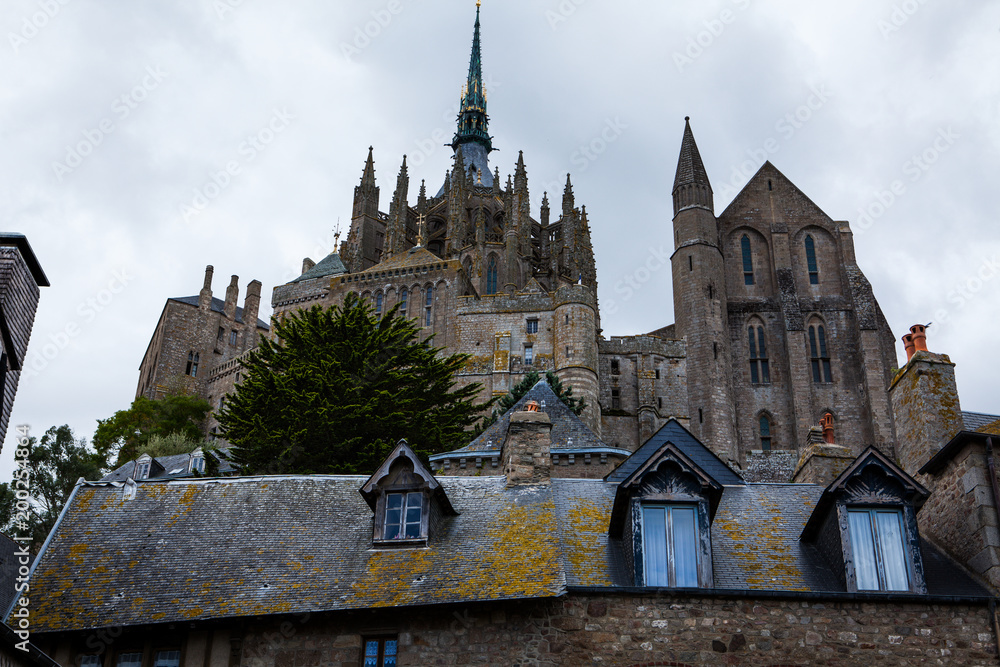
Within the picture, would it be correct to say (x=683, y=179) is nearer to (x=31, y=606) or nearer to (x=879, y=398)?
(x=879, y=398)

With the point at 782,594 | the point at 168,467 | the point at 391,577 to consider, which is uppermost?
the point at 168,467

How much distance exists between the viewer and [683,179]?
57.6 metres

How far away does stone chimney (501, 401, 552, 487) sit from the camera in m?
15.8

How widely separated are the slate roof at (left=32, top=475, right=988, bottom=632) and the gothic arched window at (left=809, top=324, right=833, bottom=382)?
39.7 metres

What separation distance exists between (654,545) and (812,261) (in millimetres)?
46305

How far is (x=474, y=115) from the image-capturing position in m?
96.6

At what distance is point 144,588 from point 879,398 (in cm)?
4391

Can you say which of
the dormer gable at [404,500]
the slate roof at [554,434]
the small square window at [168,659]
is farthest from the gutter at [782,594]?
the slate roof at [554,434]

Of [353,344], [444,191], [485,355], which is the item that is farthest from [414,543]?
[444,191]

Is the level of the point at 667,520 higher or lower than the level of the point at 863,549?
higher

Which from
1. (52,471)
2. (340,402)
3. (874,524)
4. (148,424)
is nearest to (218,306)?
(148,424)

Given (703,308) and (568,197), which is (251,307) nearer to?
(568,197)

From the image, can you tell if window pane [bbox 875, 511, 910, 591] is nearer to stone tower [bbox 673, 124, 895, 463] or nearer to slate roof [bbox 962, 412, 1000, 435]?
slate roof [bbox 962, 412, 1000, 435]

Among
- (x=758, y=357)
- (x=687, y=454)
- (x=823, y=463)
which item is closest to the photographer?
(x=687, y=454)
